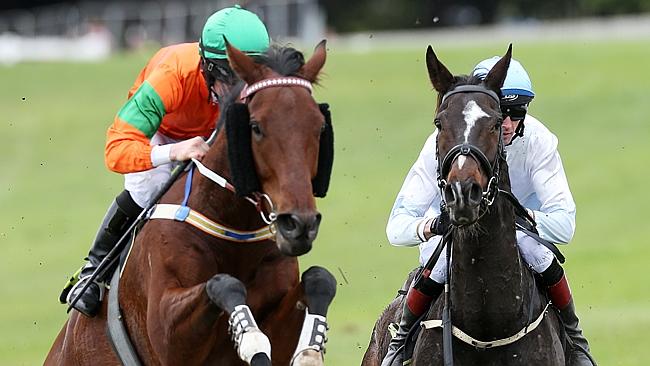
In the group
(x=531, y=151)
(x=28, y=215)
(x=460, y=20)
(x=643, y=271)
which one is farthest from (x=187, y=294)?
(x=460, y=20)

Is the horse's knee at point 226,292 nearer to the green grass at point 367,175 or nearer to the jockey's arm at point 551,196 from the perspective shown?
the jockey's arm at point 551,196

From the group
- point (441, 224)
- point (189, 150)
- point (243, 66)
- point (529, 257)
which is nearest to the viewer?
point (243, 66)

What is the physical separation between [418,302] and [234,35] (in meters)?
1.72

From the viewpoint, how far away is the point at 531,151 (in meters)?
7.38

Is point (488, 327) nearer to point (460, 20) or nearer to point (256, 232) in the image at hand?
point (256, 232)

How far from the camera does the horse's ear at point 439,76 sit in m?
6.91

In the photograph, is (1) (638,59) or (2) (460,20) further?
(2) (460,20)

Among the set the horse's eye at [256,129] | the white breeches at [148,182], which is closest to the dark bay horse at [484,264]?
the horse's eye at [256,129]

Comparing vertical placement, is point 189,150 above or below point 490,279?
above

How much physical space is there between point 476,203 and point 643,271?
14.6 meters

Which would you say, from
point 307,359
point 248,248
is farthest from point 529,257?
point 307,359

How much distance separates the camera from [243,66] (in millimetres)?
6488

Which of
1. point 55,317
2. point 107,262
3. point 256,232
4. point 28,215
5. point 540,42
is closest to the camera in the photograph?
point 256,232

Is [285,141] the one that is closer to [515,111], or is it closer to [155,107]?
[155,107]
